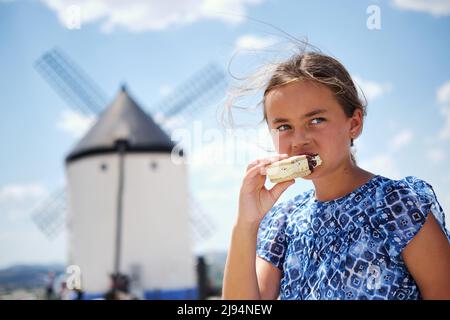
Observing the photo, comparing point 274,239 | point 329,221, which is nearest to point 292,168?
point 329,221

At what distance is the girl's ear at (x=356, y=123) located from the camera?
240 centimetres

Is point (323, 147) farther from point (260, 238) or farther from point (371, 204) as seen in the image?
point (260, 238)

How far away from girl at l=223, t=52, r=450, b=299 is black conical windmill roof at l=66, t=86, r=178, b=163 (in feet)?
66.1

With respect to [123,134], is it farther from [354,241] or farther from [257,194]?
[354,241]

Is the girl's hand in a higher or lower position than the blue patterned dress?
higher

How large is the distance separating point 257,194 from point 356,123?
529 mm

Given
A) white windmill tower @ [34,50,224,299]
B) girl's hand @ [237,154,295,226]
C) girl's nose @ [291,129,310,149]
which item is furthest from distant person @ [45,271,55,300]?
girl's nose @ [291,129,310,149]

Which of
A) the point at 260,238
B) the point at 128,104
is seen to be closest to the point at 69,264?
the point at 128,104

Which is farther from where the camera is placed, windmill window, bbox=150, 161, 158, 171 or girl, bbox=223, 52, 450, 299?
windmill window, bbox=150, 161, 158, 171

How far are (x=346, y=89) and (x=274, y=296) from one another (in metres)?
0.88

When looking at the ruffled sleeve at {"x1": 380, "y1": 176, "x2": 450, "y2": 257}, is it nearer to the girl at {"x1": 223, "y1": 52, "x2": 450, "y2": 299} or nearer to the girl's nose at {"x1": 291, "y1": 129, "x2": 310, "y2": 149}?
the girl at {"x1": 223, "y1": 52, "x2": 450, "y2": 299}

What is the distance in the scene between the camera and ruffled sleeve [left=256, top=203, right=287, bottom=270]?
7.89ft

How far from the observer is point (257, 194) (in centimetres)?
227

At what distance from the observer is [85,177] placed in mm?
22047
